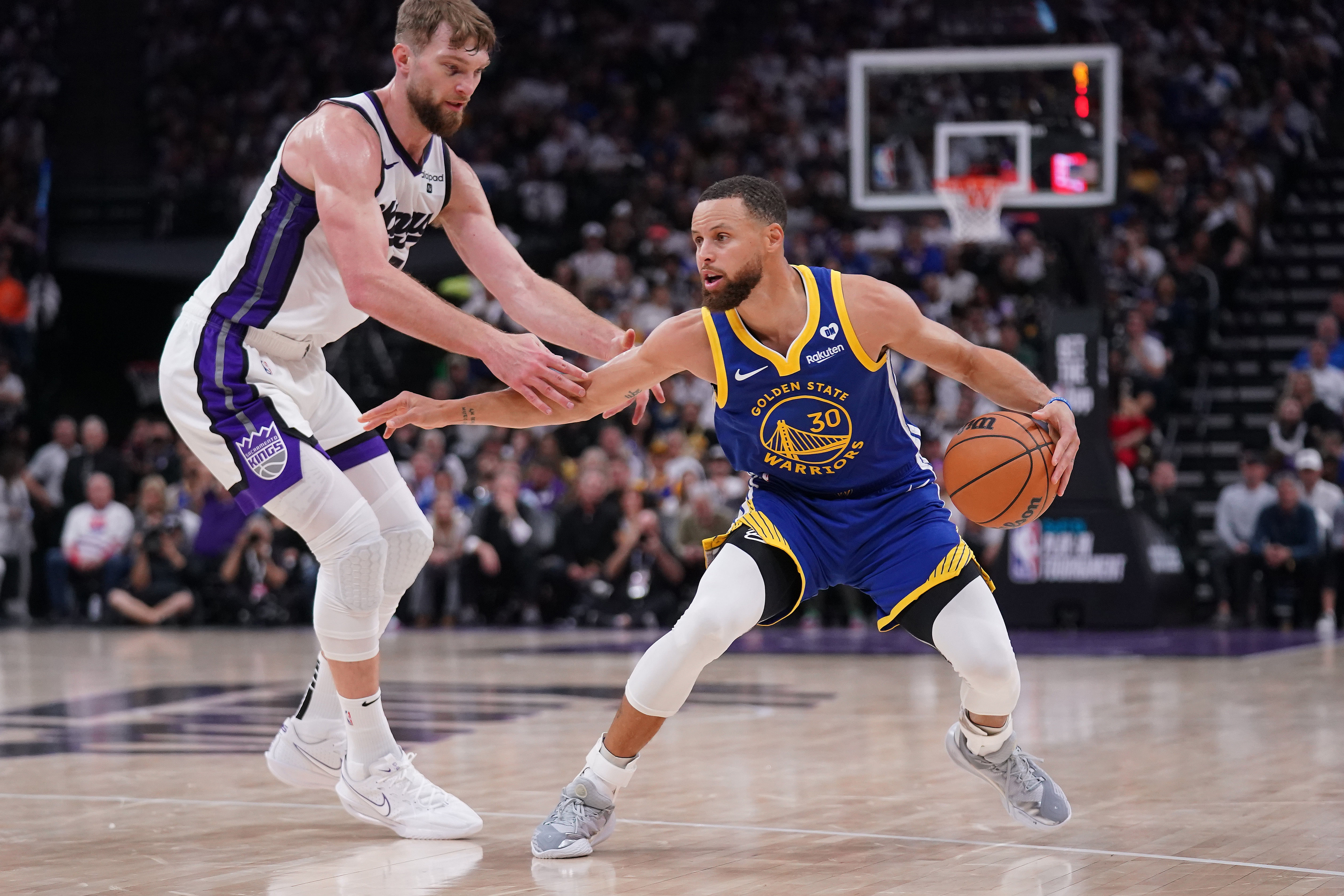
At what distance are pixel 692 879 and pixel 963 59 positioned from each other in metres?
10.1

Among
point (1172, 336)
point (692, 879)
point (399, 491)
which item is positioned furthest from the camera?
point (1172, 336)

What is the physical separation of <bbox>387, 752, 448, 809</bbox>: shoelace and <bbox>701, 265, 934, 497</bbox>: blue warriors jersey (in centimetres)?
141

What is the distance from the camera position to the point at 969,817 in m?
5.56

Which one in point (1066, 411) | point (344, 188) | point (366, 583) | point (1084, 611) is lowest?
point (1084, 611)

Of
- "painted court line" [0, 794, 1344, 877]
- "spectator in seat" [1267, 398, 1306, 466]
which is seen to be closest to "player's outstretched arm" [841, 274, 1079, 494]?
"painted court line" [0, 794, 1344, 877]

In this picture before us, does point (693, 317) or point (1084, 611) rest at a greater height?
point (693, 317)

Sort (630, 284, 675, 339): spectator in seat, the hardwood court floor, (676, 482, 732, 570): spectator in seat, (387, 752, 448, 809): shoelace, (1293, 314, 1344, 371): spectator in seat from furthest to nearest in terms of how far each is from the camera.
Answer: (630, 284, 675, 339): spectator in seat
(1293, 314, 1344, 371): spectator in seat
(676, 482, 732, 570): spectator in seat
(387, 752, 448, 809): shoelace
the hardwood court floor

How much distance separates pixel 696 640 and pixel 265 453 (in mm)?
1460

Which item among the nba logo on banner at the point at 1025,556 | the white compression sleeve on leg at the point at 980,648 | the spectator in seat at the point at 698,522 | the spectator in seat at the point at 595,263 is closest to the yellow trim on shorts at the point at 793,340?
the white compression sleeve on leg at the point at 980,648

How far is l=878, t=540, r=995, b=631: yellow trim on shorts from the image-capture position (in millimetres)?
5094

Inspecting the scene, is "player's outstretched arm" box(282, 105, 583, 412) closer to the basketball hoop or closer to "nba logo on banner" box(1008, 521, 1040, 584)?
the basketball hoop

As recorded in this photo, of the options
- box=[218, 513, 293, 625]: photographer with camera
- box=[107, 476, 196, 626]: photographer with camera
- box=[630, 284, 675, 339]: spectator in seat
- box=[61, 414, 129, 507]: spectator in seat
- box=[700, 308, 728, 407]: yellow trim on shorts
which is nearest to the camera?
box=[700, 308, 728, 407]: yellow trim on shorts

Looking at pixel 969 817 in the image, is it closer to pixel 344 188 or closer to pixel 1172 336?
pixel 344 188

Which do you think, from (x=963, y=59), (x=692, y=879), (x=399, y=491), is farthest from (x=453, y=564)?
(x=692, y=879)
